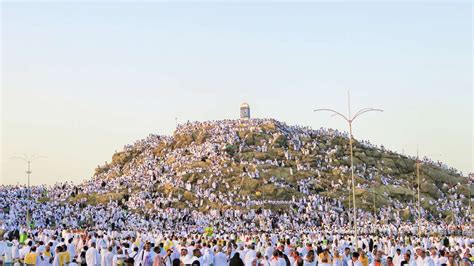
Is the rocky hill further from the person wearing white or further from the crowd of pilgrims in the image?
the person wearing white

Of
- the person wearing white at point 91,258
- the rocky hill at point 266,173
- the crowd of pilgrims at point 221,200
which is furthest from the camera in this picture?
the rocky hill at point 266,173

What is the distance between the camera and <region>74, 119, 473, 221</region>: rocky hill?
98375 millimetres

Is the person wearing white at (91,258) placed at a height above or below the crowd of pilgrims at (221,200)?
below

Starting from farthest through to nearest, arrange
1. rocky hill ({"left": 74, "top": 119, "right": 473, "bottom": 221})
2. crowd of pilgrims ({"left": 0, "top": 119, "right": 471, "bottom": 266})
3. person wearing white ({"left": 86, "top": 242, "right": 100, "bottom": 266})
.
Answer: rocky hill ({"left": 74, "top": 119, "right": 473, "bottom": 221}) → crowd of pilgrims ({"left": 0, "top": 119, "right": 471, "bottom": 266}) → person wearing white ({"left": 86, "top": 242, "right": 100, "bottom": 266})

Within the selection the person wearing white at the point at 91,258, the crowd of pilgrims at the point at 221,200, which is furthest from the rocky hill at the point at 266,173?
the person wearing white at the point at 91,258

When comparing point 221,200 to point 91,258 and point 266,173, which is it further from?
point 91,258

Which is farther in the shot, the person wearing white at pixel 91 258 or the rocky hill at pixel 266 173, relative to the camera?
the rocky hill at pixel 266 173

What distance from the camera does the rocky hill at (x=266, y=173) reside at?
98.4 meters

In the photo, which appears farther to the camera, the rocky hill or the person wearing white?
the rocky hill

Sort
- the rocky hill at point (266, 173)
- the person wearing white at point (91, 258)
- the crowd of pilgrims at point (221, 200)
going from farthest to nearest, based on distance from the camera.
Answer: the rocky hill at point (266, 173), the crowd of pilgrims at point (221, 200), the person wearing white at point (91, 258)

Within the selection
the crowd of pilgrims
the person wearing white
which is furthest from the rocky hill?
the person wearing white

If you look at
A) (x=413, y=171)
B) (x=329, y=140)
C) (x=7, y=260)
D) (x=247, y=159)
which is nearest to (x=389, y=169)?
(x=413, y=171)

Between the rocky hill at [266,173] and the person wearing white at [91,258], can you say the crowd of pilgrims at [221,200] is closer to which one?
the rocky hill at [266,173]

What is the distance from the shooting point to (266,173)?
106 meters
